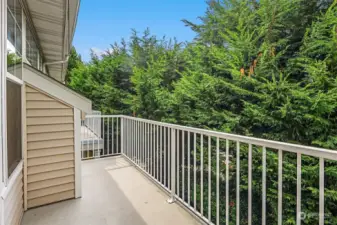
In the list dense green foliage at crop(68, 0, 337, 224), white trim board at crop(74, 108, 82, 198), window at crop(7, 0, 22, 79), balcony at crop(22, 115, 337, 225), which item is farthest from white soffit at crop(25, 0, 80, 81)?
dense green foliage at crop(68, 0, 337, 224)

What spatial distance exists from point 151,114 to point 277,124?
129 inches

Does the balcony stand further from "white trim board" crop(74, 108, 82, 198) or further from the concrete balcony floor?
"white trim board" crop(74, 108, 82, 198)

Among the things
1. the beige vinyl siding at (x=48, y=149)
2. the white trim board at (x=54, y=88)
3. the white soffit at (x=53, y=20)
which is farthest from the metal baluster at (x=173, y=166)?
the white soffit at (x=53, y=20)

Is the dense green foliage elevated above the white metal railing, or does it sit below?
above

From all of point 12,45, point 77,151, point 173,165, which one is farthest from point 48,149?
point 173,165

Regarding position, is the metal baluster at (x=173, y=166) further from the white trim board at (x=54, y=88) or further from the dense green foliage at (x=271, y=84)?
the white trim board at (x=54, y=88)

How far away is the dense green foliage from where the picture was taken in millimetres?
2452

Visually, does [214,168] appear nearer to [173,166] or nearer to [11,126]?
[173,166]

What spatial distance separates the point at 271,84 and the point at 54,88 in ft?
8.84

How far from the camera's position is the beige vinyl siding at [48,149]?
2.48 meters

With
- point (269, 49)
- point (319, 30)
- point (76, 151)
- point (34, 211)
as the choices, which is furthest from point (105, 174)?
point (319, 30)

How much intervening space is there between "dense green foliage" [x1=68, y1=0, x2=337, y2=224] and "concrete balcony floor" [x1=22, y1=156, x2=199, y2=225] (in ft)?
2.80

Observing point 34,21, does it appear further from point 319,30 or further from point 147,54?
point 319,30

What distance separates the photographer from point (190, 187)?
2941 millimetres
